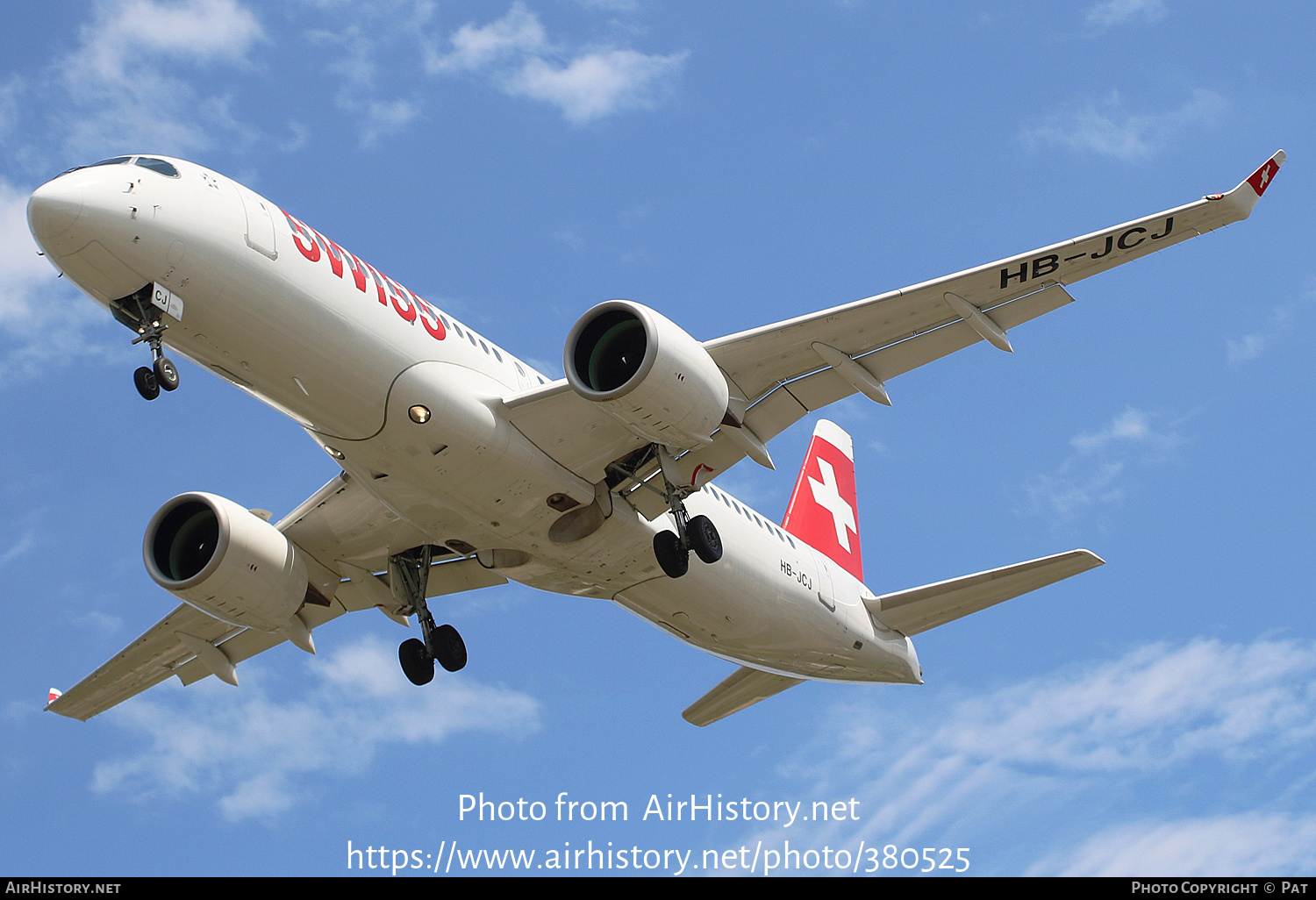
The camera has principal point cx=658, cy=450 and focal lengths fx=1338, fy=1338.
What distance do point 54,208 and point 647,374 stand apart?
24.4ft

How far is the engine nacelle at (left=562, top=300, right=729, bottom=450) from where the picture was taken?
17.7m

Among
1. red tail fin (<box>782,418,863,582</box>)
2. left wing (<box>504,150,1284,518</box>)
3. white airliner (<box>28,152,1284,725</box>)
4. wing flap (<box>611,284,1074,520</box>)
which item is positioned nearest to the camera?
white airliner (<box>28,152,1284,725</box>)

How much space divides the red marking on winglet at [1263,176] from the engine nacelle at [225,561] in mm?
15343

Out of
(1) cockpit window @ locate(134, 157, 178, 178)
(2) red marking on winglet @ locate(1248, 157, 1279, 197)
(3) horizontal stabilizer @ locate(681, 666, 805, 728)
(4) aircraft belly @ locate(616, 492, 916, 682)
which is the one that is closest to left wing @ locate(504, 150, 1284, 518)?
(2) red marking on winglet @ locate(1248, 157, 1279, 197)

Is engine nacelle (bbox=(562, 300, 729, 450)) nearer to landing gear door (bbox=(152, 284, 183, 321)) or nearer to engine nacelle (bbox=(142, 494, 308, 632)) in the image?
landing gear door (bbox=(152, 284, 183, 321))

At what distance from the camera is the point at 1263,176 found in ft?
58.4

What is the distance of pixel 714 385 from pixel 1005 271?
14.6 ft

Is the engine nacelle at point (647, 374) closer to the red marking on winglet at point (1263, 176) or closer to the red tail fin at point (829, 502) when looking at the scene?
the red marking on winglet at point (1263, 176)

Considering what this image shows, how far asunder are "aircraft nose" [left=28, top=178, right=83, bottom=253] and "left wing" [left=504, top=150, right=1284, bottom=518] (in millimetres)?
6024

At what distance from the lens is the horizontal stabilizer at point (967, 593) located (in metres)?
21.8

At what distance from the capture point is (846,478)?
30172 mm

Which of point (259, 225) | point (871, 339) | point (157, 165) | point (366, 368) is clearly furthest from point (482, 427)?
point (871, 339)

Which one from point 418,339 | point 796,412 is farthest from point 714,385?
point 418,339
